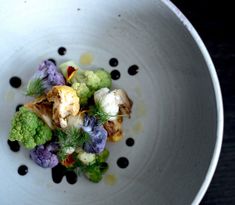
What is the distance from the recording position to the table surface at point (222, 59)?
125cm

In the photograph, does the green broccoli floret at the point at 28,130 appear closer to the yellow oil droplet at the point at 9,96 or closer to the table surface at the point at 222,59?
the yellow oil droplet at the point at 9,96

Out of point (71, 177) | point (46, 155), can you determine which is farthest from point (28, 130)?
point (71, 177)

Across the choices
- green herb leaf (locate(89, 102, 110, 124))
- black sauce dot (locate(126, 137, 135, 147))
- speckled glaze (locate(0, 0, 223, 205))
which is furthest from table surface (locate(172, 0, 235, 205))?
green herb leaf (locate(89, 102, 110, 124))

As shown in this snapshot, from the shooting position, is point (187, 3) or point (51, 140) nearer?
point (51, 140)

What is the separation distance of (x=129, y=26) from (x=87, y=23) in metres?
0.12

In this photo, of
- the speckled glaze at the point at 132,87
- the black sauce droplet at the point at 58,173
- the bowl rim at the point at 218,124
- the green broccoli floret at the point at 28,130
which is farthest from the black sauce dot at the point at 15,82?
the bowl rim at the point at 218,124

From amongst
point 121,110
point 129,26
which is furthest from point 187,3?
point 121,110

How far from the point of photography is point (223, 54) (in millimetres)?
1297

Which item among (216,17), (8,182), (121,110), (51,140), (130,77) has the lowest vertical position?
(8,182)

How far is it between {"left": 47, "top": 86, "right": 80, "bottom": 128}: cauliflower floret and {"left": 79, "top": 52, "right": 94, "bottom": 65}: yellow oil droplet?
171 mm

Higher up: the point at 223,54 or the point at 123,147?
the point at 223,54

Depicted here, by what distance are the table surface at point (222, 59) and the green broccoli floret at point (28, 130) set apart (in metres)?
0.46

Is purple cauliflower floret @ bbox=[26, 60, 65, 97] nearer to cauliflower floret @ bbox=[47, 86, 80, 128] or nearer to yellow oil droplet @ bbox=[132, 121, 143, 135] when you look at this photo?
cauliflower floret @ bbox=[47, 86, 80, 128]

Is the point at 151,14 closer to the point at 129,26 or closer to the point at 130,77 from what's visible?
the point at 129,26
